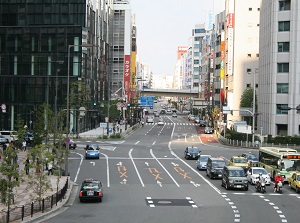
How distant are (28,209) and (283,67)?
6354 cm

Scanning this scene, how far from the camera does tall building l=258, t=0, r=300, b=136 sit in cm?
8438

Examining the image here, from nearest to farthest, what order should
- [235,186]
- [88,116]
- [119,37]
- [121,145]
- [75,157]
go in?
[235,186], [75,157], [121,145], [88,116], [119,37]

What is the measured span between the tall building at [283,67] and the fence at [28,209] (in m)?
56.4

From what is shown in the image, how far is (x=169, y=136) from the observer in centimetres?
10494

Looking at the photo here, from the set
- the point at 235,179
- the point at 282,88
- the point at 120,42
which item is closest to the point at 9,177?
the point at 235,179

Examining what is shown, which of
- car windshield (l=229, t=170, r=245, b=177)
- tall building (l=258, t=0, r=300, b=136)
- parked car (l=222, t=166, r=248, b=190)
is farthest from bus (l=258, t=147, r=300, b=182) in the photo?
tall building (l=258, t=0, r=300, b=136)

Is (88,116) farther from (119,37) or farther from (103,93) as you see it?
(119,37)

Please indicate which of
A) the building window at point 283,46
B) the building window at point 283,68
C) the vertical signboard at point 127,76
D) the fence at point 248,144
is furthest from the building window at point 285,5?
the vertical signboard at point 127,76

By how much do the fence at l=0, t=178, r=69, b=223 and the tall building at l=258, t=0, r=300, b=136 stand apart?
185 ft

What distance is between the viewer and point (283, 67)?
281 ft

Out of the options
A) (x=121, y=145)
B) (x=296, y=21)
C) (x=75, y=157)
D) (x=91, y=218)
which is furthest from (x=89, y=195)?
(x=296, y=21)

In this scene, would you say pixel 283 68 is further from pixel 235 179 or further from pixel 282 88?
pixel 235 179

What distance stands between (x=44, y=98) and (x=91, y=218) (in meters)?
74.9

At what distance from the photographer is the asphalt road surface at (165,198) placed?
95.0 ft
